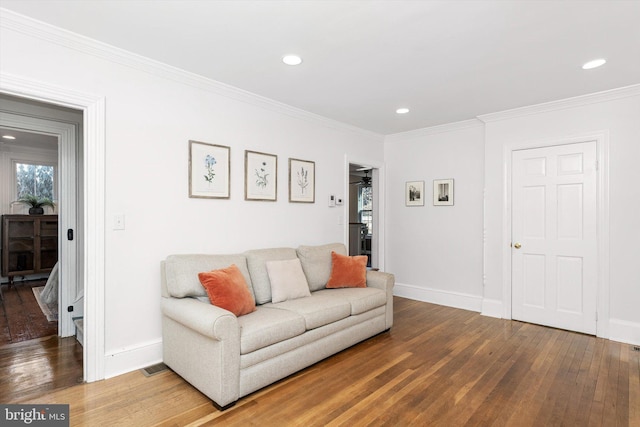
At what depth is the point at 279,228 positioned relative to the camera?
3836 mm

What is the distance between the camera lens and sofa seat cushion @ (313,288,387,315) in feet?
10.4

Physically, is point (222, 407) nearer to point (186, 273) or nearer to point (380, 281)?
point (186, 273)

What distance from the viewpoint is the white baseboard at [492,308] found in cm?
A: 417

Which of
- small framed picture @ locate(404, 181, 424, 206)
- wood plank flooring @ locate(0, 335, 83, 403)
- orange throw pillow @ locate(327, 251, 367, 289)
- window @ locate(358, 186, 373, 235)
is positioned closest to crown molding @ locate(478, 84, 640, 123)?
small framed picture @ locate(404, 181, 424, 206)

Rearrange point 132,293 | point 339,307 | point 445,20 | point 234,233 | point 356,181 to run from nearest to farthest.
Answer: point 445,20 < point 132,293 < point 339,307 < point 234,233 < point 356,181

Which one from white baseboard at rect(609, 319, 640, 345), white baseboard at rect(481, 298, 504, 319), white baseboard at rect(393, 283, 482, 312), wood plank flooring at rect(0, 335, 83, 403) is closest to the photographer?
wood plank flooring at rect(0, 335, 83, 403)

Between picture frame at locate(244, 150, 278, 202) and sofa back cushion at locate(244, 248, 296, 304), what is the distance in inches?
24.2

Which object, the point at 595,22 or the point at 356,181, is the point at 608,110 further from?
the point at 356,181

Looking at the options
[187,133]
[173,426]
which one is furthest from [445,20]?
[173,426]

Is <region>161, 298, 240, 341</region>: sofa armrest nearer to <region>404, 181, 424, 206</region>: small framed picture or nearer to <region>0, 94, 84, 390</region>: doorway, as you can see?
<region>0, 94, 84, 390</region>: doorway

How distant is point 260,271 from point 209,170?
1.08 metres

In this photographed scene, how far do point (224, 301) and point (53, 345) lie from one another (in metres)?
2.00

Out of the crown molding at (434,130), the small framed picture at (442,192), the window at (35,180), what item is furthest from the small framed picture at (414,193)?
the window at (35,180)

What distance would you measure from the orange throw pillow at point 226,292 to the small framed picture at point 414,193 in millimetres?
3246
